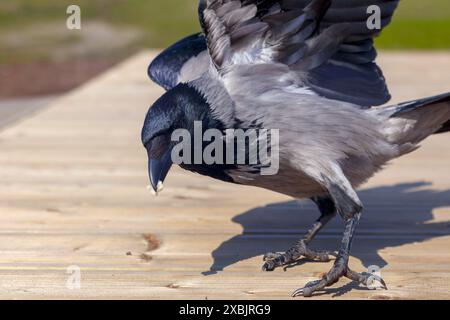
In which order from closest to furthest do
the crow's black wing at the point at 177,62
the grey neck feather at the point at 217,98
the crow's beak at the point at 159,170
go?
the crow's beak at the point at 159,170 < the grey neck feather at the point at 217,98 < the crow's black wing at the point at 177,62

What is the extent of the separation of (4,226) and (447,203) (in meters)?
2.29

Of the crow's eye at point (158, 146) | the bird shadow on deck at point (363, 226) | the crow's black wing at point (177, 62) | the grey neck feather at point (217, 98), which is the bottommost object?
the bird shadow on deck at point (363, 226)

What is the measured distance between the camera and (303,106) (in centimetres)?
404

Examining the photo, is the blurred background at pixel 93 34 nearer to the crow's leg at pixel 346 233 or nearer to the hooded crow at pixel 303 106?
the hooded crow at pixel 303 106

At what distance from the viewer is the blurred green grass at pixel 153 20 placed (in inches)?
618

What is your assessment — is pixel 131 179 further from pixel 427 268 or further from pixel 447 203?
pixel 427 268

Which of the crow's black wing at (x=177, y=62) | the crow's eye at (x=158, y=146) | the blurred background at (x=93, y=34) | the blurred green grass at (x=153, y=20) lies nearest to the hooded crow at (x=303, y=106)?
the crow's eye at (x=158, y=146)

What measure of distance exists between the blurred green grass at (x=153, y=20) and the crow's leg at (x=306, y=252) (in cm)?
1057

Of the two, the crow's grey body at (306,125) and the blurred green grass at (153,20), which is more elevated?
the blurred green grass at (153,20)

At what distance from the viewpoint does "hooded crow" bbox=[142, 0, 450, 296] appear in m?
3.86

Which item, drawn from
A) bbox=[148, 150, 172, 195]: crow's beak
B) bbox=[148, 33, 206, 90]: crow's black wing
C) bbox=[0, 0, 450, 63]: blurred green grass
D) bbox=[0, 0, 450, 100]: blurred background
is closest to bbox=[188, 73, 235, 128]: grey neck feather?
bbox=[148, 150, 172, 195]: crow's beak

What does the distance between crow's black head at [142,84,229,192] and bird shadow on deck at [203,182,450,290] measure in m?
0.53

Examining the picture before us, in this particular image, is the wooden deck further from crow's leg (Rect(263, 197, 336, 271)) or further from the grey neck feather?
the grey neck feather

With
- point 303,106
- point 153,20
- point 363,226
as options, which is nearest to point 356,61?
point 303,106
